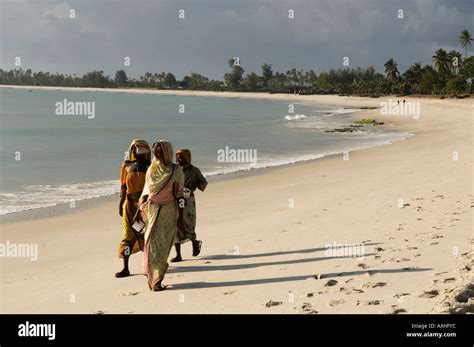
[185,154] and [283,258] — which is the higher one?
[185,154]

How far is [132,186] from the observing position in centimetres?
681

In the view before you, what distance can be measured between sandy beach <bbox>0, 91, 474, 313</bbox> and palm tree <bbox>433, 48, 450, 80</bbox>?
339 feet

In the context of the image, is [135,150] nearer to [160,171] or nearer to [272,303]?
[160,171]

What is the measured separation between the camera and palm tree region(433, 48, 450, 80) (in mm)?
108375

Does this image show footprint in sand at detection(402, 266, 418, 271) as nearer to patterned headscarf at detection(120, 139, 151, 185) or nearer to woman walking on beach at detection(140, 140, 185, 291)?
woman walking on beach at detection(140, 140, 185, 291)

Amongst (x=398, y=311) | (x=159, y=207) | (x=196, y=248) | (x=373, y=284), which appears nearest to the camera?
(x=398, y=311)

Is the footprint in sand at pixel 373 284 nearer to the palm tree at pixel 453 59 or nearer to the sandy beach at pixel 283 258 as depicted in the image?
the sandy beach at pixel 283 258

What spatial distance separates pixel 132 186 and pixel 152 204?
559 millimetres

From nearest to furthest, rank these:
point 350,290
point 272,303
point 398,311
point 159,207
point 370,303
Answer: point 398,311 → point 370,303 → point 272,303 → point 350,290 → point 159,207

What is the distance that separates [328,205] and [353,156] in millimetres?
11780

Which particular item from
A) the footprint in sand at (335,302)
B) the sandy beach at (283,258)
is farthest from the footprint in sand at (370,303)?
the footprint in sand at (335,302)

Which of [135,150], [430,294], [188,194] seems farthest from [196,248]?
[430,294]

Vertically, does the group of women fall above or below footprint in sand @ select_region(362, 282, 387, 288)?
above

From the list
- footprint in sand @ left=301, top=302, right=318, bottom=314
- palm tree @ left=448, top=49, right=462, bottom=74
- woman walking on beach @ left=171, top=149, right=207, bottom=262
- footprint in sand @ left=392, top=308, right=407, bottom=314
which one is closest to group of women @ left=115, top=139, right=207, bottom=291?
woman walking on beach @ left=171, top=149, right=207, bottom=262
